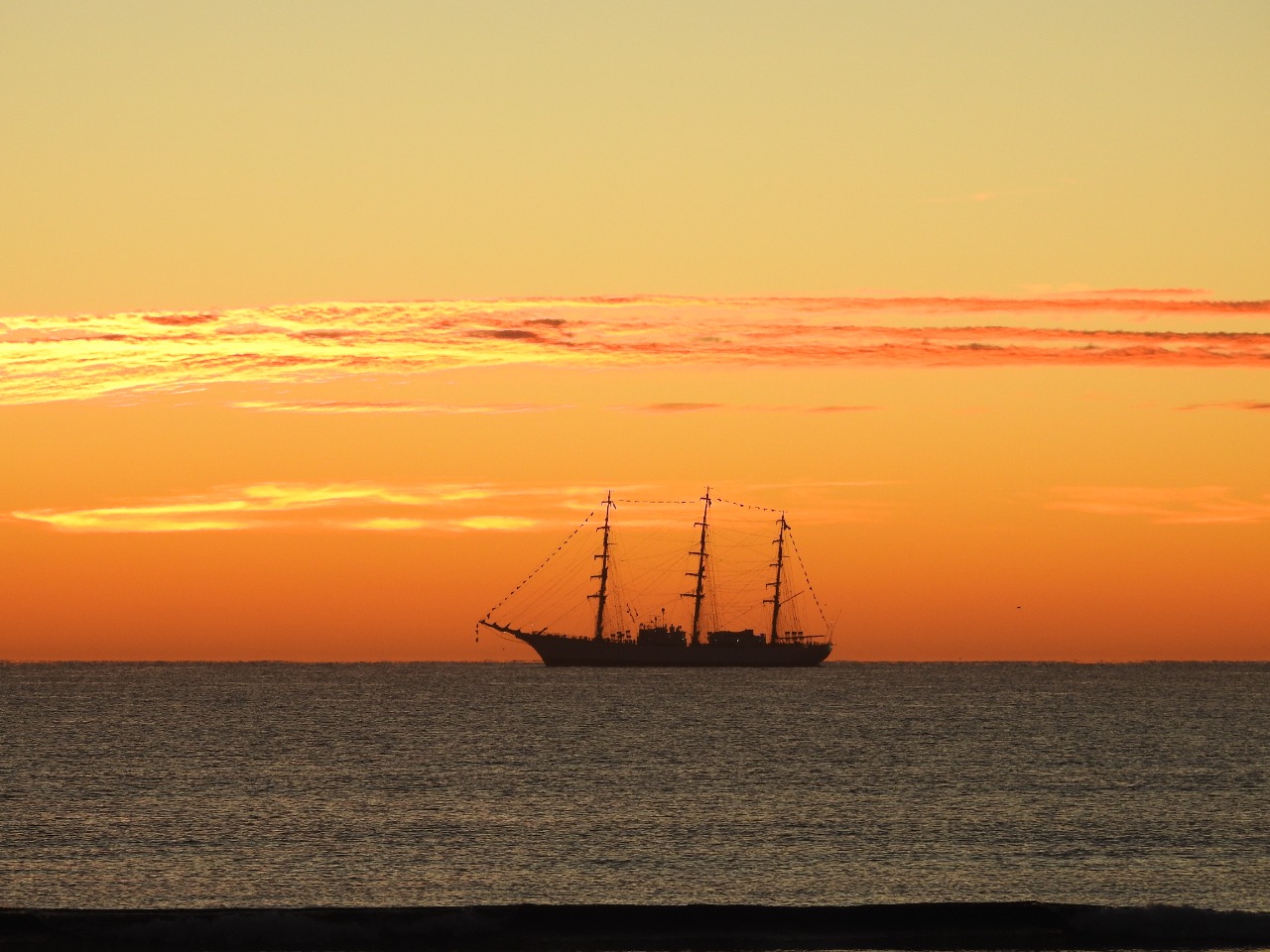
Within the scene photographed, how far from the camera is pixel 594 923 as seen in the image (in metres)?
25.2

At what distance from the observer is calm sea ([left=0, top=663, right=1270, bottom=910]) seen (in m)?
38.4

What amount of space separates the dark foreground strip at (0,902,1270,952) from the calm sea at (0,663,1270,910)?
9.95m

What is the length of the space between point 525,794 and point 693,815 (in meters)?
9.67

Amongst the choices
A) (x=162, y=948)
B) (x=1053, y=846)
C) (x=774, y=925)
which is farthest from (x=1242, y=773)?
(x=162, y=948)

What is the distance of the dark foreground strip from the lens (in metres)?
24.5

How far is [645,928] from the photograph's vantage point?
25172mm

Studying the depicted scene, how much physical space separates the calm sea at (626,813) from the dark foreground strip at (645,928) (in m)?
9.95

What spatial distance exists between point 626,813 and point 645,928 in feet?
98.2

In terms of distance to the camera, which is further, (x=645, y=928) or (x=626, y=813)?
(x=626, y=813)

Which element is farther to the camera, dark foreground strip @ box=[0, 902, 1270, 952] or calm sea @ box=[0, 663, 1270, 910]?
calm sea @ box=[0, 663, 1270, 910]

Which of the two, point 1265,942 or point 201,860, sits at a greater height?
point 1265,942

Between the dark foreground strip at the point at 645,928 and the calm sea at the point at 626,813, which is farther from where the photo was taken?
the calm sea at the point at 626,813

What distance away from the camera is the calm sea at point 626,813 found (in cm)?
3838

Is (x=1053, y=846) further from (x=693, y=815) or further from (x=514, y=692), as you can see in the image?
(x=514, y=692)
